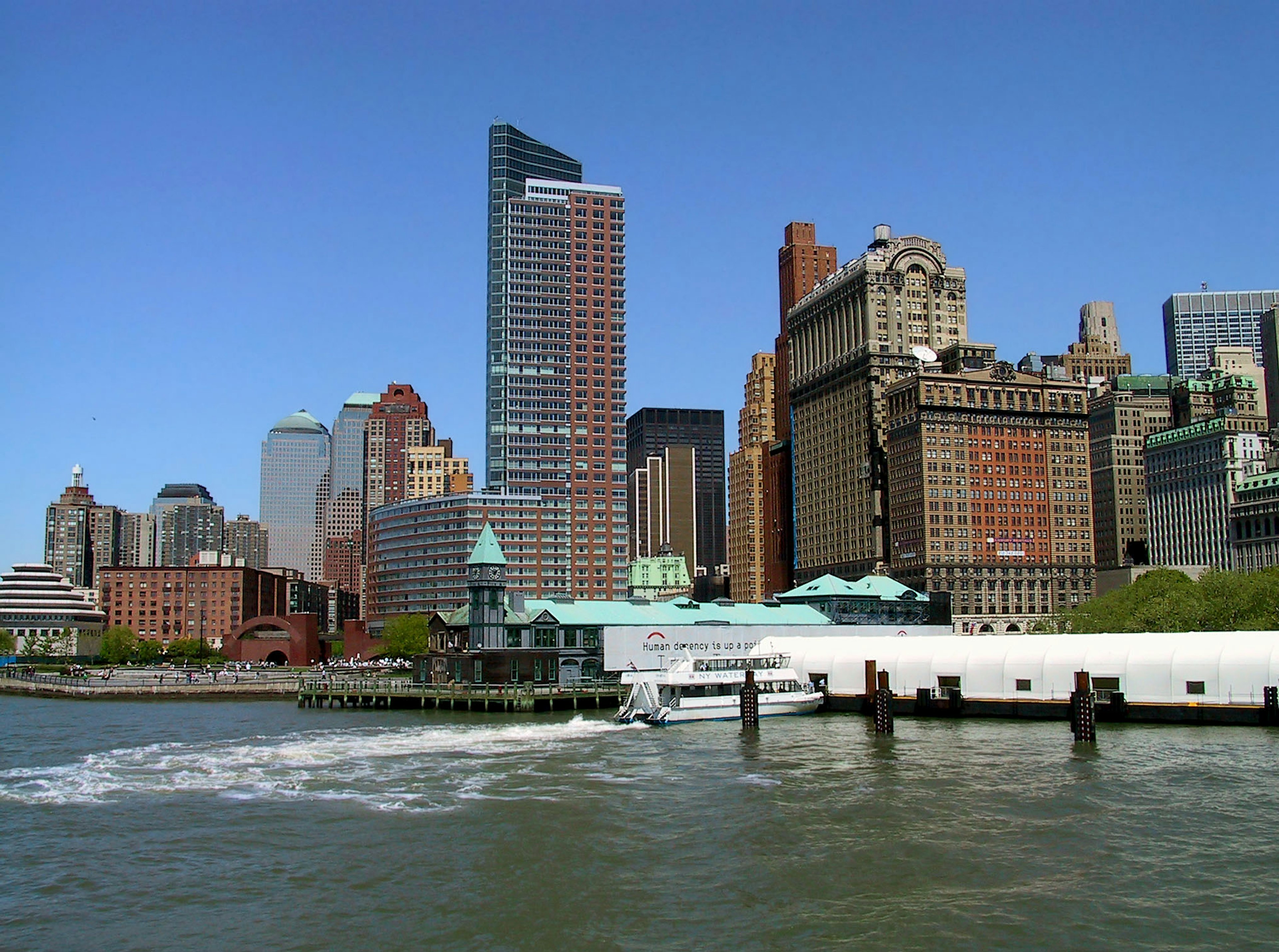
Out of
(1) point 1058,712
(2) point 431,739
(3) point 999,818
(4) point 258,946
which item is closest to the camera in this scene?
(4) point 258,946

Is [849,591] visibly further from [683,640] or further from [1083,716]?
[1083,716]

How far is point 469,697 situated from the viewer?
13050 centimetres

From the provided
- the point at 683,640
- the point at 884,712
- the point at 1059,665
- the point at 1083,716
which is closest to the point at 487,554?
the point at 683,640

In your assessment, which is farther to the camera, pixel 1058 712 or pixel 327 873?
pixel 1058 712

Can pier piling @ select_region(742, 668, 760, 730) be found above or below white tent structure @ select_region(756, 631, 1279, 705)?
below

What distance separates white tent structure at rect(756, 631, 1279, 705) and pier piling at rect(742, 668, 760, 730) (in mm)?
17206

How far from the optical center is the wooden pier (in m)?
129

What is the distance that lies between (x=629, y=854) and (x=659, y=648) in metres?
87.8

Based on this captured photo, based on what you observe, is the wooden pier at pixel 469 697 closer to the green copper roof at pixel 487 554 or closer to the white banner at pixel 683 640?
the white banner at pixel 683 640

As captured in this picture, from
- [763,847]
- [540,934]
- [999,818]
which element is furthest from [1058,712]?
[540,934]

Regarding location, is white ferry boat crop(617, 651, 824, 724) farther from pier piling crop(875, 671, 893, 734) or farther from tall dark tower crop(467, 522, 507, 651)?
tall dark tower crop(467, 522, 507, 651)

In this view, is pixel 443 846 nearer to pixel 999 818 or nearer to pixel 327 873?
pixel 327 873

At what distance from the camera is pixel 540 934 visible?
42.3 m

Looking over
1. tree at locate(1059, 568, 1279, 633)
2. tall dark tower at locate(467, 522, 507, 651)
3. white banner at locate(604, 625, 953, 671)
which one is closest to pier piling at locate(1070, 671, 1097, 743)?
white banner at locate(604, 625, 953, 671)
